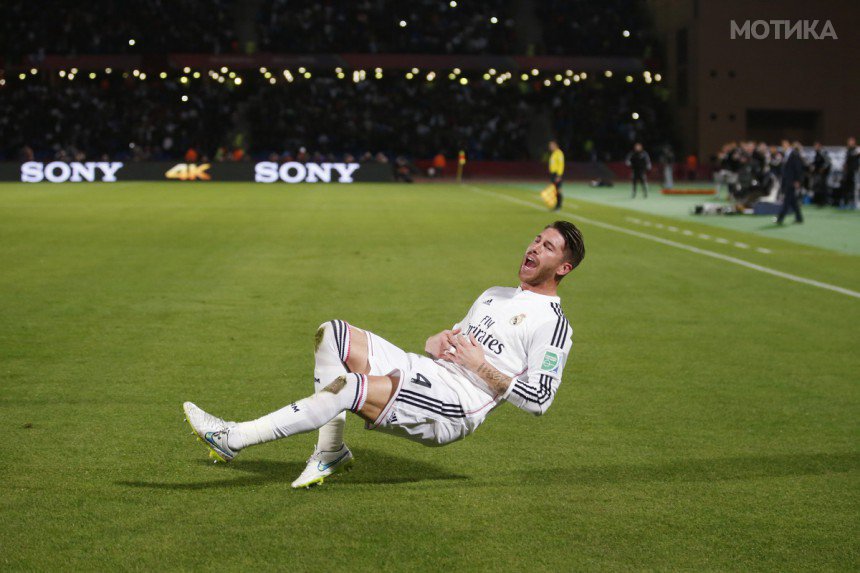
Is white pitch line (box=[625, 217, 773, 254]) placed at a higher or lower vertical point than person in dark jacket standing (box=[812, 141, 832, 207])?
lower

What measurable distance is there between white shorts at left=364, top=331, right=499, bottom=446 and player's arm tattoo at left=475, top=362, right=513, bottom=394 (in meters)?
0.15

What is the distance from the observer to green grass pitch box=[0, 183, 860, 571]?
16.3 ft

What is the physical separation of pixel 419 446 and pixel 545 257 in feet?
5.39

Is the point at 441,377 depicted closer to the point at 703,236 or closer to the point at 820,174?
the point at 703,236

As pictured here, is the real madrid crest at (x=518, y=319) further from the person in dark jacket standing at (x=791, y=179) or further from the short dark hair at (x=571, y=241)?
the person in dark jacket standing at (x=791, y=179)

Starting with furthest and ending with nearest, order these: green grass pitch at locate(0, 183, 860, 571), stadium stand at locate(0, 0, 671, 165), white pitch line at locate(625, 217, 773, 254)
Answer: stadium stand at locate(0, 0, 671, 165)
white pitch line at locate(625, 217, 773, 254)
green grass pitch at locate(0, 183, 860, 571)

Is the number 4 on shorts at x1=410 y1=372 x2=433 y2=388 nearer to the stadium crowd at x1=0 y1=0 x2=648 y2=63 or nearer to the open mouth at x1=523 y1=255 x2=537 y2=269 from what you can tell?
the open mouth at x1=523 y1=255 x2=537 y2=269

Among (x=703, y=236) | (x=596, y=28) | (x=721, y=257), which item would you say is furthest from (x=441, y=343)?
(x=596, y=28)

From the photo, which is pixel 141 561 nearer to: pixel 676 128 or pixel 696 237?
pixel 696 237

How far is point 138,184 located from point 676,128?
94.7 ft

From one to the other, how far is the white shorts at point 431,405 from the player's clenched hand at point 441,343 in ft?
0.27

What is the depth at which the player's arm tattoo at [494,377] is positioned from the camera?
5.52 meters

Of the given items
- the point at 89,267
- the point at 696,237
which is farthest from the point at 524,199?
the point at 89,267

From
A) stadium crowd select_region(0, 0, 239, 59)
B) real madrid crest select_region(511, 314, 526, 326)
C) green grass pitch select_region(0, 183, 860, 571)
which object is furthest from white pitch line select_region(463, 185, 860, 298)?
stadium crowd select_region(0, 0, 239, 59)
